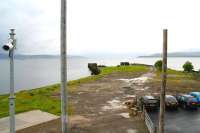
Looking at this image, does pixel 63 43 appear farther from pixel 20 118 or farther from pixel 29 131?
pixel 20 118

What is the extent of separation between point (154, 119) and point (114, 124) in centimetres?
477

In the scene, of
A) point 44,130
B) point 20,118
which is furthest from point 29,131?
point 20,118

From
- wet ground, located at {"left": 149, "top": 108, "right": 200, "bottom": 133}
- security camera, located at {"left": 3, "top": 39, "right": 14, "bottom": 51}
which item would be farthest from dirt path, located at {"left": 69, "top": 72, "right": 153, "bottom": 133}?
security camera, located at {"left": 3, "top": 39, "right": 14, "bottom": 51}

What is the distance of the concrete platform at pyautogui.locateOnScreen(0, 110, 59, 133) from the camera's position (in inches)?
953

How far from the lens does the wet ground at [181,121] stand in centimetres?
2390

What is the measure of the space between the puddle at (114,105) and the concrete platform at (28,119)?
762 cm

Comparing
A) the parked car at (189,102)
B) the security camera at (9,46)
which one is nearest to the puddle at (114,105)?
the parked car at (189,102)

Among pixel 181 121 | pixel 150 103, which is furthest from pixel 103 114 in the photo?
pixel 181 121

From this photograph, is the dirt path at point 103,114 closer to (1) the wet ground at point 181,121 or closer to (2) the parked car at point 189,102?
(1) the wet ground at point 181,121

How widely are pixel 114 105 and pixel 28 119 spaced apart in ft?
39.7

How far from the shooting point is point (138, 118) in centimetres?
2731

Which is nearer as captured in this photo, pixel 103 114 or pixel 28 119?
pixel 28 119

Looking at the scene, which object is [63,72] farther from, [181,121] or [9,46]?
[181,121]

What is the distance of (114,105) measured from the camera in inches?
1353
